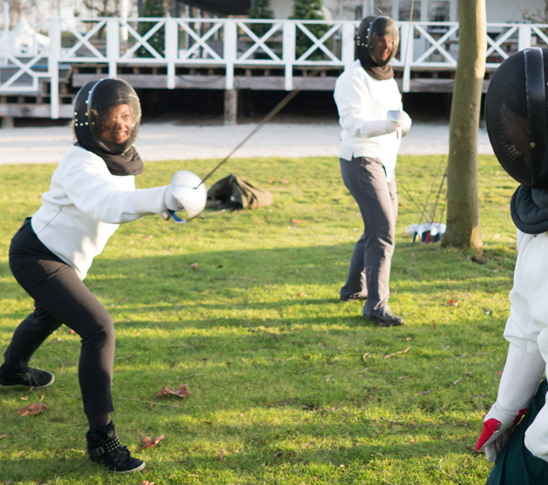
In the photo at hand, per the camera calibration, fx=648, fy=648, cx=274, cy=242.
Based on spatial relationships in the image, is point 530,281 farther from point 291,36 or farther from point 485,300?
point 291,36

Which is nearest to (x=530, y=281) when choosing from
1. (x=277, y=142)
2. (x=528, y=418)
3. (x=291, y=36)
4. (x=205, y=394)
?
(x=528, y=418)

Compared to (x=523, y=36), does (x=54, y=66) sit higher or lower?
lower

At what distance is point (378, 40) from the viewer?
14.0 ft

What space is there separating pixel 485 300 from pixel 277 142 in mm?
9966

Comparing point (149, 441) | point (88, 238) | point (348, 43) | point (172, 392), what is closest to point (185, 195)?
point (88, 238)

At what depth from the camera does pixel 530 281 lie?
5.10 feet

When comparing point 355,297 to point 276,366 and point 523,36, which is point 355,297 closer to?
point 276,366

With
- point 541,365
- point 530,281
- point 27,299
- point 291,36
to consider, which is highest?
point 291,36

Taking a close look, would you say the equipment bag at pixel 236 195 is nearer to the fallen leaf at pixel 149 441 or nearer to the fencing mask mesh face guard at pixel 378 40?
the fencing mask mesh face guard at pixel 378 40

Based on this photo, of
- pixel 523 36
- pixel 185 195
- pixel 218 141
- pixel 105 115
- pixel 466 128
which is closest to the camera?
pixel 185 195

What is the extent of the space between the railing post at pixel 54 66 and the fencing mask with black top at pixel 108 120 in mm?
15547

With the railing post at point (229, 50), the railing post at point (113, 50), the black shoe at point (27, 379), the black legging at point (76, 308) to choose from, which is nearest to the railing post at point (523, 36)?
the railing post at point (229, 50)

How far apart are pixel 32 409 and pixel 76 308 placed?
3.28ft

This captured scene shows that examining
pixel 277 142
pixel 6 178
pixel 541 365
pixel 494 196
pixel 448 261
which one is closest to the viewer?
pixel 541 365
